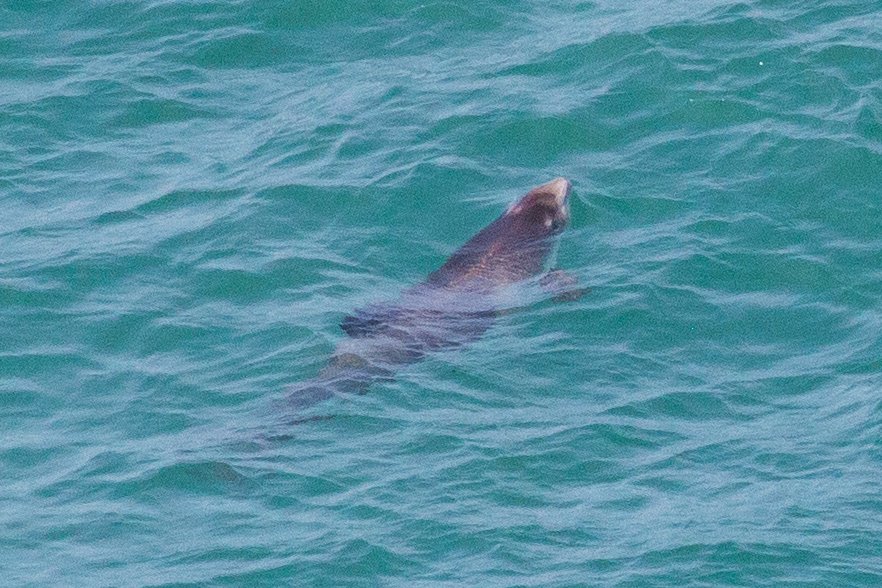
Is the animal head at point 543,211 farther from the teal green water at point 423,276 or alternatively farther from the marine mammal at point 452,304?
the teal green water at point 423,276

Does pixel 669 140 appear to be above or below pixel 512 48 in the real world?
below

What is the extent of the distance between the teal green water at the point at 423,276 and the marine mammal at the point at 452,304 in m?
0.24

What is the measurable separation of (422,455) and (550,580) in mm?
2114

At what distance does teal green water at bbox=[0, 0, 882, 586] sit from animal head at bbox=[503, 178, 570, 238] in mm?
280

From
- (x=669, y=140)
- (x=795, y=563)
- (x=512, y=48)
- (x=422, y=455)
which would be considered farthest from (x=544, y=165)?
(x=795, y=563)

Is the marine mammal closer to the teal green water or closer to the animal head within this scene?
the animal head

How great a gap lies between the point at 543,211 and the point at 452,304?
2.06m

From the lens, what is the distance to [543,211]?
58.4 ft

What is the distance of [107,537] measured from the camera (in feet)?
43.0

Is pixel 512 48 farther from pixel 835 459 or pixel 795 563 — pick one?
pixel 795 563

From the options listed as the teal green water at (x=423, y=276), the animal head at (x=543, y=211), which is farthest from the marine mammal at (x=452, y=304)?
the teal green water at (x=423, y=276)

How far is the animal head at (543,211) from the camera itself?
698 inches

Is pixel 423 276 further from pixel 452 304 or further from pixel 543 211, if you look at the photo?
pixel 543 211

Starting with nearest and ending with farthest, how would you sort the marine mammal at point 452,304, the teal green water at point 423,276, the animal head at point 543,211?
1. the teal green water at point 423,276
2. the marine mammal at point 452,304
3. the animal head at point 543,211
